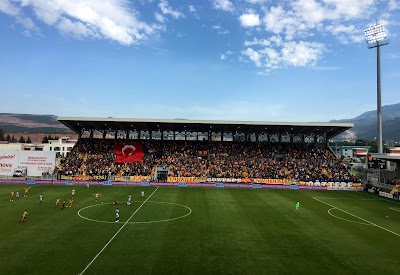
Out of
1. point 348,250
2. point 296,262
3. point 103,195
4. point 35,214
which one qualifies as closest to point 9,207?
point 35,214

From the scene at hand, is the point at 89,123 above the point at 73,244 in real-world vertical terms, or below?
above

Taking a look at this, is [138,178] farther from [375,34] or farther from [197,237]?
[375,34]

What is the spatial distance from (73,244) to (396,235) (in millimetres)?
24631

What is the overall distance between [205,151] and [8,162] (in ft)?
126

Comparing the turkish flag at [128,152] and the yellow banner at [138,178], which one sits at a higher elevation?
the turkish flag at [128,152]

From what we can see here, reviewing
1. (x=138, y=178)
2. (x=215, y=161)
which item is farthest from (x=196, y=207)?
(x=215, y=161)

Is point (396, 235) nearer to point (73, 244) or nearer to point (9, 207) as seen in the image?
point (73, 244)

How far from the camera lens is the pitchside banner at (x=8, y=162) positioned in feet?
204

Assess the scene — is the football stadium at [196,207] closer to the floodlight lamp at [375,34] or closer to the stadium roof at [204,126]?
the stadium roof at [204,126]

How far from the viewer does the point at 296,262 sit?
19.1m

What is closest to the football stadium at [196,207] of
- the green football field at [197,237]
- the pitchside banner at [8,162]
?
the green football field at [197,237]

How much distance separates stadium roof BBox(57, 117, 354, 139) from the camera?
204ft

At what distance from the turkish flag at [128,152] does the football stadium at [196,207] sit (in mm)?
207

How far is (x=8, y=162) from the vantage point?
205ft
